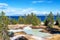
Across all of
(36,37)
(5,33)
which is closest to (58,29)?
(36,37)

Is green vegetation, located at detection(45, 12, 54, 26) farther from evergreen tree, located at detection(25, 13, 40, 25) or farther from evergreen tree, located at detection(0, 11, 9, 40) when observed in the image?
evergreen tree, located at detection(0, 11, 9, 40)

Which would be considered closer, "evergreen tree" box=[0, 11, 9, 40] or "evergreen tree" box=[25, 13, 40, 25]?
"evergreen tree" box=[0, 11, 9, 40]

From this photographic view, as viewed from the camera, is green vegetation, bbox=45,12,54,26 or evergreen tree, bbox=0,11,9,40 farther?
green vegetation, bbox=45,12,54,26

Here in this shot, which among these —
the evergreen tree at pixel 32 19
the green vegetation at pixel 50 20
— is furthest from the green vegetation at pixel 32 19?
the green vegetation at pixel 50 20

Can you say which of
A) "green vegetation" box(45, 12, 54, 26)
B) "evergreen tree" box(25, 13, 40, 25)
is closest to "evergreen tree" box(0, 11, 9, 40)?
"evergreen tree" box(25, 13, 40, 25)

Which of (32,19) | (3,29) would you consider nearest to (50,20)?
(32,19)

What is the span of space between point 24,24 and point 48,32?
4.74ft

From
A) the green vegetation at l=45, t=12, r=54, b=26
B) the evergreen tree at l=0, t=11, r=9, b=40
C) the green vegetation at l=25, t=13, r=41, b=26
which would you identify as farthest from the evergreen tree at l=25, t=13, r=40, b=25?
the evergreen tree at l=0, t=11, r=9, b=40

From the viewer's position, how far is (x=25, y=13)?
1020 centimetres

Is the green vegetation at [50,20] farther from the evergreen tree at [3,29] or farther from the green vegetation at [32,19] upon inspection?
the evergreen tree at [3,29]

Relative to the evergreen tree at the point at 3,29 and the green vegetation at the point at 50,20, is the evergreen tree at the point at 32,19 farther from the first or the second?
the evergreen tree at the point at 3,29

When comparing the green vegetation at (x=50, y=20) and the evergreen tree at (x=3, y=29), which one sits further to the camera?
the green vegetation at (x=50, y=20)

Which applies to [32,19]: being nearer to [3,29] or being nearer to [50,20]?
[50,20]

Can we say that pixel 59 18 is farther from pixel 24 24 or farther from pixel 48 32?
pixel 24 24
